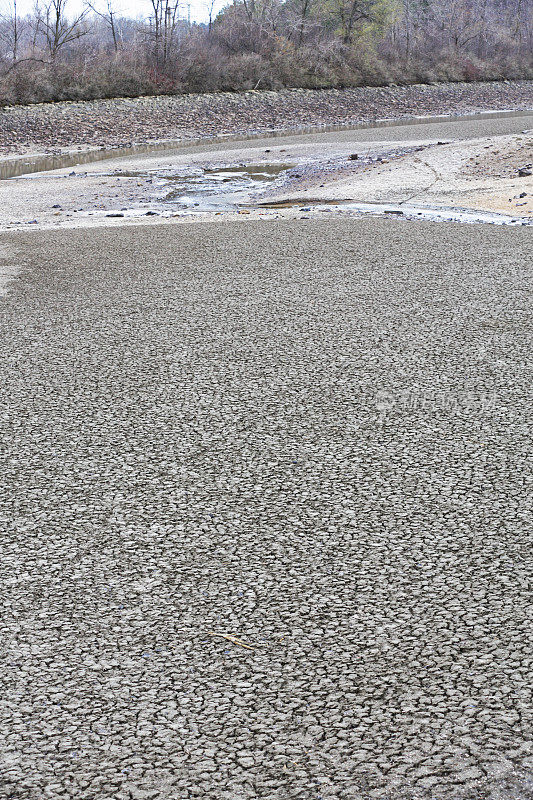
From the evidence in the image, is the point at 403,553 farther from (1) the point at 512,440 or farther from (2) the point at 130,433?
(2) the point at 130,433

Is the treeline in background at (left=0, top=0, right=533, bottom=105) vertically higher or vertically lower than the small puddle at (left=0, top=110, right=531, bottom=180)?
higher

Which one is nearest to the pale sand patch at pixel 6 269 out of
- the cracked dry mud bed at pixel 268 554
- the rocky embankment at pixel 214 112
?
the cracked dry mud bed at pixel 268 554

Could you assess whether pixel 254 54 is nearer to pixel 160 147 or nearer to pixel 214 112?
pixel 214 112

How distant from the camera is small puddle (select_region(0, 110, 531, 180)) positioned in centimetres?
2088

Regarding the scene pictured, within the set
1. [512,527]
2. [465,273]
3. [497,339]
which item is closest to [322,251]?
[465,273]

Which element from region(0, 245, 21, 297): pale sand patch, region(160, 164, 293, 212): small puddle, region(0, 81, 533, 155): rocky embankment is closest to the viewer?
region(0, 245, 21, 297): pale sand patch

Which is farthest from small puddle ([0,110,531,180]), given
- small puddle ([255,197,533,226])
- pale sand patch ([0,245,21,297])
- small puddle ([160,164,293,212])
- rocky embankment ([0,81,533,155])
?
pale sand patch ([0,245,21,297])

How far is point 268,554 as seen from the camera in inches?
125

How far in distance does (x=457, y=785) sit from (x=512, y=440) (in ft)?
7.76

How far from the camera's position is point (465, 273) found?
7.89 meters

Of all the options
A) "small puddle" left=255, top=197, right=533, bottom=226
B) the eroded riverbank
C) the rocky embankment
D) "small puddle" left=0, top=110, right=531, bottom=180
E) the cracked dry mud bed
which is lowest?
the cracked dry mud bed

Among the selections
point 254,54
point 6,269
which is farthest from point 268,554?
point 254,54

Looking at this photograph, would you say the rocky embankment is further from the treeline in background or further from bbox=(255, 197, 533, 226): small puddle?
bbox=(255, 197, 533, 226): small puddle

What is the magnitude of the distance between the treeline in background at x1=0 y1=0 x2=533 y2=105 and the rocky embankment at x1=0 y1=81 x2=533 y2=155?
1.40 meters
